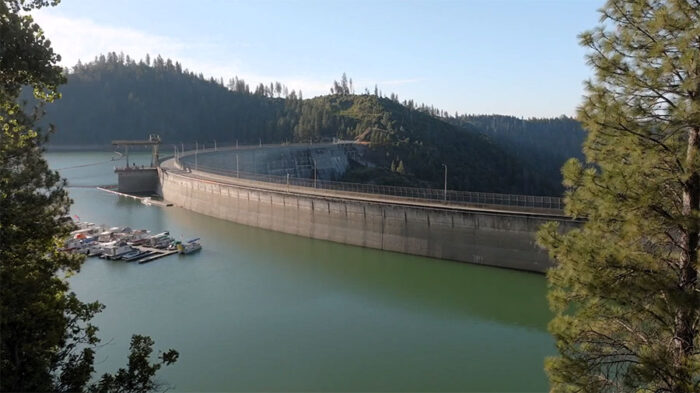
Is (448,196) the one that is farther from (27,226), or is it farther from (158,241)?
(27,226)

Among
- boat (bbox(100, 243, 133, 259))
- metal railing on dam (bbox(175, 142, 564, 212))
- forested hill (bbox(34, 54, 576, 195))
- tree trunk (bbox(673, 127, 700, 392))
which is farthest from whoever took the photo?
forested hill (bbox(34, 54, 576, 195))

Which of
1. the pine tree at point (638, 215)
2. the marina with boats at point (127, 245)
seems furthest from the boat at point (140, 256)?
the pine tree at point (638, 215)

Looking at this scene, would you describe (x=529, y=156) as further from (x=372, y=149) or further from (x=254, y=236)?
(x=254, y=236)

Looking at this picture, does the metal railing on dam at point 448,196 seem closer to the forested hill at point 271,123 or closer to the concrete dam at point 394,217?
the concrete dam at point 394,217

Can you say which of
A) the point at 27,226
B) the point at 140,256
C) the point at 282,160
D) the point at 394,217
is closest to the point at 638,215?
the point at 27,226

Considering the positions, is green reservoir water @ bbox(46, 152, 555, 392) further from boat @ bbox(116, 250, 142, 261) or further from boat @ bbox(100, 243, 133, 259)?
boat @ bbox(100, 243, 133, 259)

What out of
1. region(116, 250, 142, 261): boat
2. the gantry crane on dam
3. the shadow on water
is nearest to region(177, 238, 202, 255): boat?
region(116, 250, 142, 261): boat
